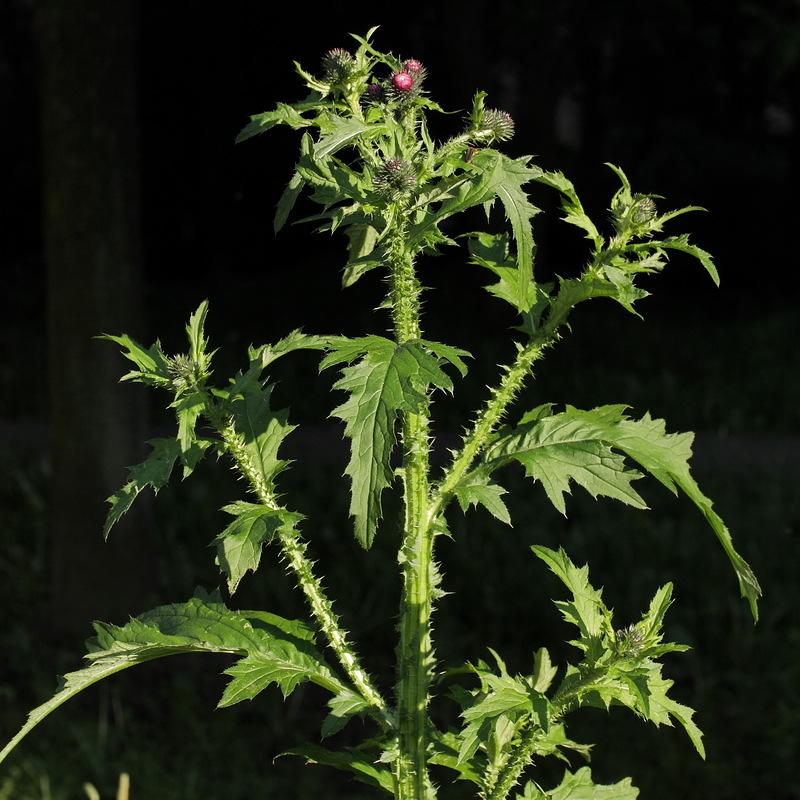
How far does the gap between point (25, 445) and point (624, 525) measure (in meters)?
5.22

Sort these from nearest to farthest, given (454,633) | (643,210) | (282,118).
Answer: (282,118) → (643,210) → (454,633)

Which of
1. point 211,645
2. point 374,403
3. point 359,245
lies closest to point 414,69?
point 359,245

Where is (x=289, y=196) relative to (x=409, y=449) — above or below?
above

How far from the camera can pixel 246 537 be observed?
1793 millimetres

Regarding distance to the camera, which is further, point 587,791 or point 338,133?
point 587,791

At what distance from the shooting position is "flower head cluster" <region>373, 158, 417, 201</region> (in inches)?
65.5

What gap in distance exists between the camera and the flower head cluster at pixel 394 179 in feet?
5.46

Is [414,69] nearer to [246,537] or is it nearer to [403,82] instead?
[403,82]

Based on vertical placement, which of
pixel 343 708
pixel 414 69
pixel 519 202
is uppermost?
pixel 414 69

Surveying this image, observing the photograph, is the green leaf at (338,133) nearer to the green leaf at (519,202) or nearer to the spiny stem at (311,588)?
the green leaf at (519,202)

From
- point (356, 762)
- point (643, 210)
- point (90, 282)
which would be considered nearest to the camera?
point (643, 210)

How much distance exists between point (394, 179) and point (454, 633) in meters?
4.54

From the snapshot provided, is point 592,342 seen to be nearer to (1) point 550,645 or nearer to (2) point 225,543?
(1) point 550,645

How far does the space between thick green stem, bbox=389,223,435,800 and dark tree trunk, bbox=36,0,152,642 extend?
4.12 m
